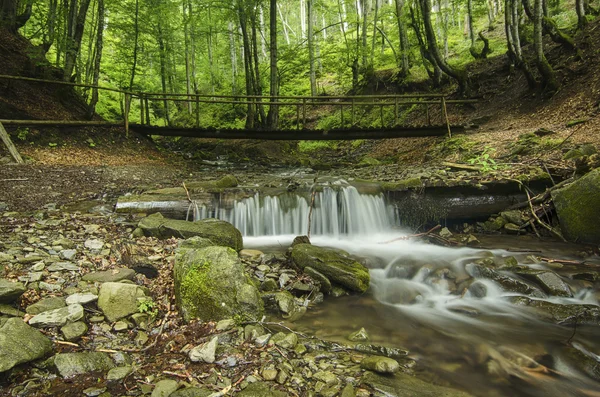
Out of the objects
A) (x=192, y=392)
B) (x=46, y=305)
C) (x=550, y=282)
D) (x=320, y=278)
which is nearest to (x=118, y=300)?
(x=46, y=305)

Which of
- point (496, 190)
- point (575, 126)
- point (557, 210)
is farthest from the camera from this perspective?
point (575, 126)

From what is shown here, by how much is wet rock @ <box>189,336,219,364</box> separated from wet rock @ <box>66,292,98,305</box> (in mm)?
1279

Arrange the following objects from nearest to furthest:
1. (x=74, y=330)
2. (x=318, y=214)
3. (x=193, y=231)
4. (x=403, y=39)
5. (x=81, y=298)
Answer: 1. (x=74, y=330)
2. (x=81, y=298)
3. (x=193, y=231)
4. (x=318, y=214)
5. (x=403, y=39)

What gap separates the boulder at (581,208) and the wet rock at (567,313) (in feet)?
8.14

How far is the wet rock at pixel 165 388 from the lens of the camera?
232cm

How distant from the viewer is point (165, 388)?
2363 millimetres

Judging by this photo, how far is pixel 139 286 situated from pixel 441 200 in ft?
21.0

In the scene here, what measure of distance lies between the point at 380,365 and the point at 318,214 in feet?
17.0

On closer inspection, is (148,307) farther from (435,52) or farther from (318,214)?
(435,52)

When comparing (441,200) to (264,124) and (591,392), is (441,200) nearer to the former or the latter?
(591,392)

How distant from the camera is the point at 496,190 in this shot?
730 cm

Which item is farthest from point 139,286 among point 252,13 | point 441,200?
point 252,13

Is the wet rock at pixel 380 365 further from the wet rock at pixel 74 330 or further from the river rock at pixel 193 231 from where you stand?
the river rock at pixel 193 231

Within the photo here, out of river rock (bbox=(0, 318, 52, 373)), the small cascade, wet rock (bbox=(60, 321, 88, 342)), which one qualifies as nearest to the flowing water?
the small cascade
